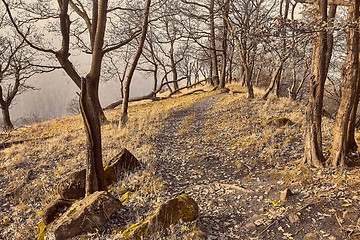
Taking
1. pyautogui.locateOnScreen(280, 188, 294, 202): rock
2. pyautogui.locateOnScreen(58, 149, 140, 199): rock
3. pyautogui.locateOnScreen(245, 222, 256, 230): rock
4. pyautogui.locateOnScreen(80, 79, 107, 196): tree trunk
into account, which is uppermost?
pyautogui.locateOnScreen(80, 79, 107, 196): tree trunk

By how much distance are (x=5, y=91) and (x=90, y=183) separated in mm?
21313

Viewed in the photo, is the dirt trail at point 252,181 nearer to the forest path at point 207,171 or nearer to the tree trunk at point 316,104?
the forest path at point 207,171

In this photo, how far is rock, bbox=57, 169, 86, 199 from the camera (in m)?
6.68

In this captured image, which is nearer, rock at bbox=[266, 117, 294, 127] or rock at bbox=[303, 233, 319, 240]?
rock at bbox=[303, 233, 319, 240]

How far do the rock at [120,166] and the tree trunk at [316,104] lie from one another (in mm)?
4488

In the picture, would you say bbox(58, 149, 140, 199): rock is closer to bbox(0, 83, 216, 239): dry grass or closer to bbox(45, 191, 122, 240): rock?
bbox(0, 83, 216, 239): dry grass

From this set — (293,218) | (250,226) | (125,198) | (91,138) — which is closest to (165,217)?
(250,226)

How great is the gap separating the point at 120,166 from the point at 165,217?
3019 mm

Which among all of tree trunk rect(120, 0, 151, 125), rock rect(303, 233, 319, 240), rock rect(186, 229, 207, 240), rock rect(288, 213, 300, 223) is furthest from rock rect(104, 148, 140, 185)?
tree trunk rect(120, 0, 151, 125)

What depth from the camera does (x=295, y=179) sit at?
5.97 metres

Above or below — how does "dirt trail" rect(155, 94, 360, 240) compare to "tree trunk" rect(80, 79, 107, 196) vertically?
below

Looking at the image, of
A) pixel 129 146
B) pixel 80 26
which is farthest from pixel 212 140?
pixel 80 26

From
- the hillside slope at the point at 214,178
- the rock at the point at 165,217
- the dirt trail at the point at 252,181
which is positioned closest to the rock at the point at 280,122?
the hillside slope at the point at 214,178

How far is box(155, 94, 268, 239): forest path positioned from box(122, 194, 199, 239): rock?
284 mm
